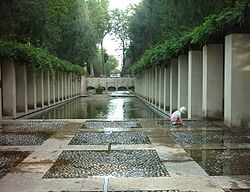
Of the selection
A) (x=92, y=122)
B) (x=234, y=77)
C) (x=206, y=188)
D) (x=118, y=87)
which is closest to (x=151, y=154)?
(x=206, y=188)

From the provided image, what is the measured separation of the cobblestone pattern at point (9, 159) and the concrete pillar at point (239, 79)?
20.9ft

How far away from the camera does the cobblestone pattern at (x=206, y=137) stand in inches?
358

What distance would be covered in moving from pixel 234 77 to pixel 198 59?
3.45 m

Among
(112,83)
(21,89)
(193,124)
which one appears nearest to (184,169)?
(193,124)

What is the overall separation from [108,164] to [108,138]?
283cm

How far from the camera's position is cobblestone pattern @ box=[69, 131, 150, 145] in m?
9.04

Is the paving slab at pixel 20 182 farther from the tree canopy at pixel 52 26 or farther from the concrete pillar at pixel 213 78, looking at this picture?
the tree canopy at pixel 52 26

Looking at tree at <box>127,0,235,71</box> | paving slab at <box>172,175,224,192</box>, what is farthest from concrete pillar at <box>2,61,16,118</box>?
paving slab at <box>172,175,224,192</box>

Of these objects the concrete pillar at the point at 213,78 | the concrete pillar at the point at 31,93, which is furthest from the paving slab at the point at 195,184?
the concrete pillar at the point at 31,93

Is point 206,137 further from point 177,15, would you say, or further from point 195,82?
point 177,15

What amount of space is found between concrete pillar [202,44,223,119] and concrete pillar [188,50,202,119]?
970 mm

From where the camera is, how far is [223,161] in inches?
274

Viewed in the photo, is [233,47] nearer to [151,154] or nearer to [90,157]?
[151,154]

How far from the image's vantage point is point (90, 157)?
24.3 feet
